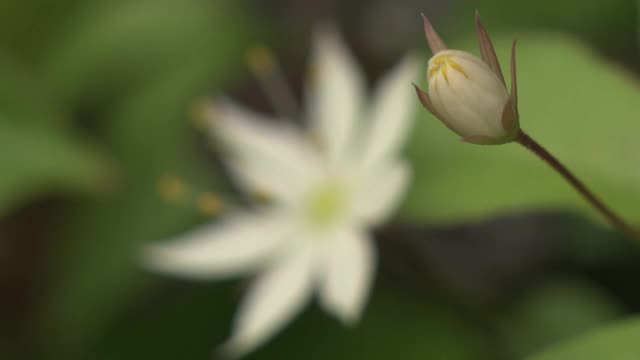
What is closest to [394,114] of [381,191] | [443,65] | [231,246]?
[381,191]

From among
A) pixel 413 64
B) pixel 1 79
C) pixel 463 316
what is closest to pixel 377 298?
pixel 463 316

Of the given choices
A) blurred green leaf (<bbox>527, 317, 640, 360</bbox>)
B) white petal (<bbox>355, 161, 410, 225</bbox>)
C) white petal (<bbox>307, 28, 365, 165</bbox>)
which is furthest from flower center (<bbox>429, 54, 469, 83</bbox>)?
white petal (<bbox>307, 28, 365, 165</bbox>)

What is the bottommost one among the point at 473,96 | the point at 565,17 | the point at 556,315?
the point at 556,315

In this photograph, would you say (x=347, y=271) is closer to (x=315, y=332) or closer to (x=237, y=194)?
(x=315, y=332)

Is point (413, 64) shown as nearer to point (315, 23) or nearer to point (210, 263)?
point (210, 263)

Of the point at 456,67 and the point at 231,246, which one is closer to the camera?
the point at 456,67

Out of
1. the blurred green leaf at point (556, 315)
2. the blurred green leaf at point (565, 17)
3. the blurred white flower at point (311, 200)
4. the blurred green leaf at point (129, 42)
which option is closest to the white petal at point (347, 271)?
the blurred white flower at point (311, 200)

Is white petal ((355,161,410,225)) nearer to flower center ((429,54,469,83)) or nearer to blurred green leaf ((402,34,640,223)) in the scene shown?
blurred green leaf ((402,34,640,223))
